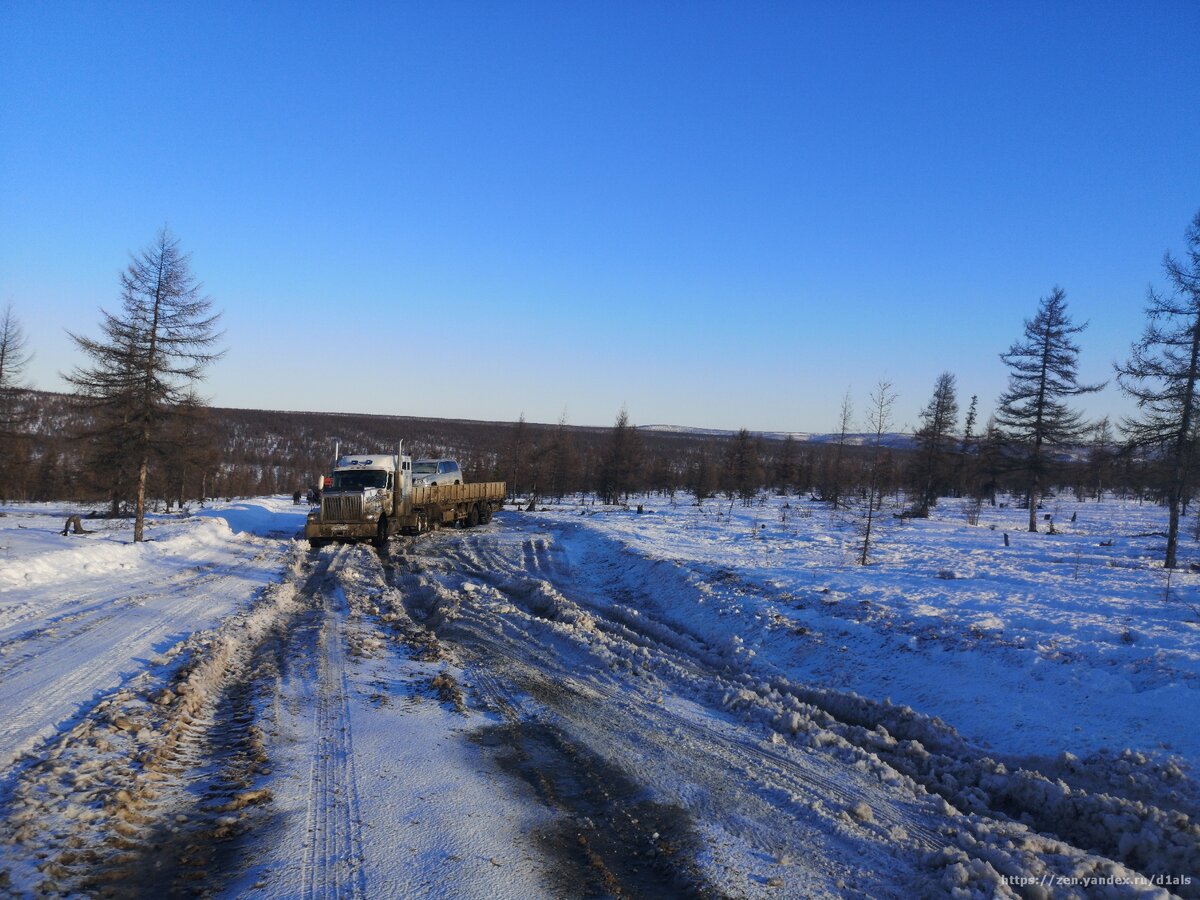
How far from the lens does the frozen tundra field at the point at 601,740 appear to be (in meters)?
4.07

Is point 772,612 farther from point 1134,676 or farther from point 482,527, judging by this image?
point 482,527

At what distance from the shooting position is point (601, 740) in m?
6.21

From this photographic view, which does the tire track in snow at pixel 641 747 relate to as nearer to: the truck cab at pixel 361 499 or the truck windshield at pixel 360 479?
the truck cab at pixel 361 499

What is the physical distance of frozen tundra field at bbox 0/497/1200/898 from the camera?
4.07 meters

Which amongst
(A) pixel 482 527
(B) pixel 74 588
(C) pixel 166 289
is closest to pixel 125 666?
(B) pixel 74 588

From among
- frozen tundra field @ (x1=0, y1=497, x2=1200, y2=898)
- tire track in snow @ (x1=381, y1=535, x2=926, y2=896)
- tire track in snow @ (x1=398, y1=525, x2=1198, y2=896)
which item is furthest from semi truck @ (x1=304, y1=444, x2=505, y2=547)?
tire track in snow @ (x1=381, y1=535, x2=926, y2=896)

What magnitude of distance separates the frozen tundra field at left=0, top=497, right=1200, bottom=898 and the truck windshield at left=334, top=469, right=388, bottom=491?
371 inches

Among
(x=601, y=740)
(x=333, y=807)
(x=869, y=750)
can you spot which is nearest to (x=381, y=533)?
(x=601, y=740)

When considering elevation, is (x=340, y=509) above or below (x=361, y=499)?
below

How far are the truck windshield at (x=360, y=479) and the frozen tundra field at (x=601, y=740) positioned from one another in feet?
30.9

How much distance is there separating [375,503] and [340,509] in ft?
3.81

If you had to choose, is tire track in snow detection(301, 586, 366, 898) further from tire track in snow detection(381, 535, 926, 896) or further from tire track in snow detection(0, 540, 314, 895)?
tire track in snow detection(381, 535, 926, 896)

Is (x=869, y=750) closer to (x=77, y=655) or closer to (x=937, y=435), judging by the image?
(x=77, y=655)

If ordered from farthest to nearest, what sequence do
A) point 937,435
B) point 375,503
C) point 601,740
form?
1. point 937,435
2. point 375,503
3. point 601,740
